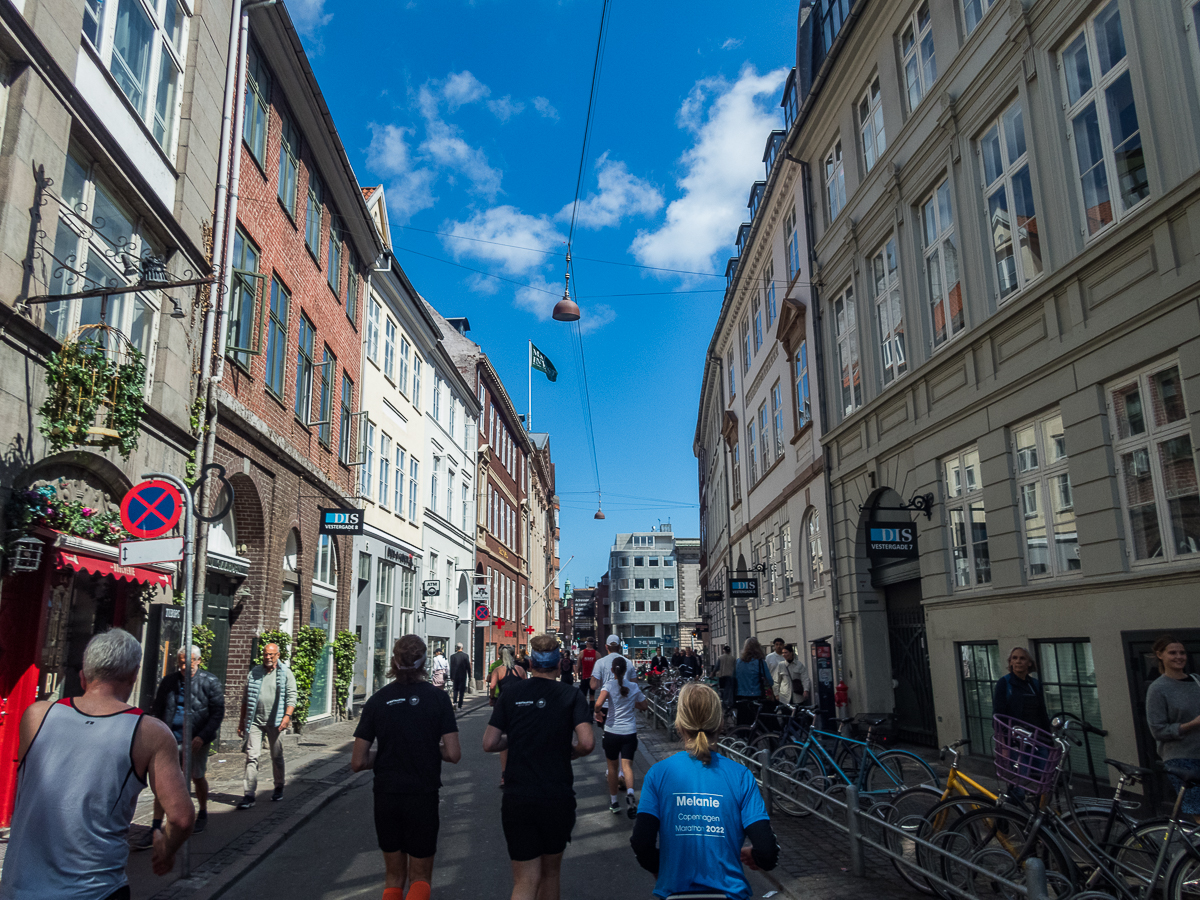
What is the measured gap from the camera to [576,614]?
175750 millimetres

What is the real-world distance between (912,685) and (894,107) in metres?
9.62

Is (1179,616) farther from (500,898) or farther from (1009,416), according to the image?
(500,898)

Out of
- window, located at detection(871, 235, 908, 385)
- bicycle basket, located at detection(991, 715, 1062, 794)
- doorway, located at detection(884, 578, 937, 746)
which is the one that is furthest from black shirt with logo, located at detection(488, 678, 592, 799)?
window, located at detection(871, 235, 908, 385)

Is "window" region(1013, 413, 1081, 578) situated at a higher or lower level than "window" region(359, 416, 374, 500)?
lower

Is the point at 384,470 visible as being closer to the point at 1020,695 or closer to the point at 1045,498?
the point at 1045,498

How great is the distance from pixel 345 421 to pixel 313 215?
5.08m

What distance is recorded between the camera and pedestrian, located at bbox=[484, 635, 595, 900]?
16.8 ft

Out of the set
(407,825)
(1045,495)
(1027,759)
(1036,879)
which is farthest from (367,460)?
(1036,879)

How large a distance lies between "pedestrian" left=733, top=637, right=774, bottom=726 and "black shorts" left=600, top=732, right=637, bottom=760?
3389 millimetres

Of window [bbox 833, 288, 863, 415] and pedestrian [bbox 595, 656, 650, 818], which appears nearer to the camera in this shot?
pedestrian [bbox 595, 656, 650, 818]

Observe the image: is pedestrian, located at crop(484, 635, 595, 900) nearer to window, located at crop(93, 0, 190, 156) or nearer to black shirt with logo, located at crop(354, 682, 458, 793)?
black shirt with logo, located at crop(354, 682, 458, 793)

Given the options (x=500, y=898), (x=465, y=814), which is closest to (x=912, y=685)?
(x=465, y=814)

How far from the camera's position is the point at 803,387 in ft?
67.9

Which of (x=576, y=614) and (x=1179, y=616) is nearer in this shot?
(x=1179, y=616)
